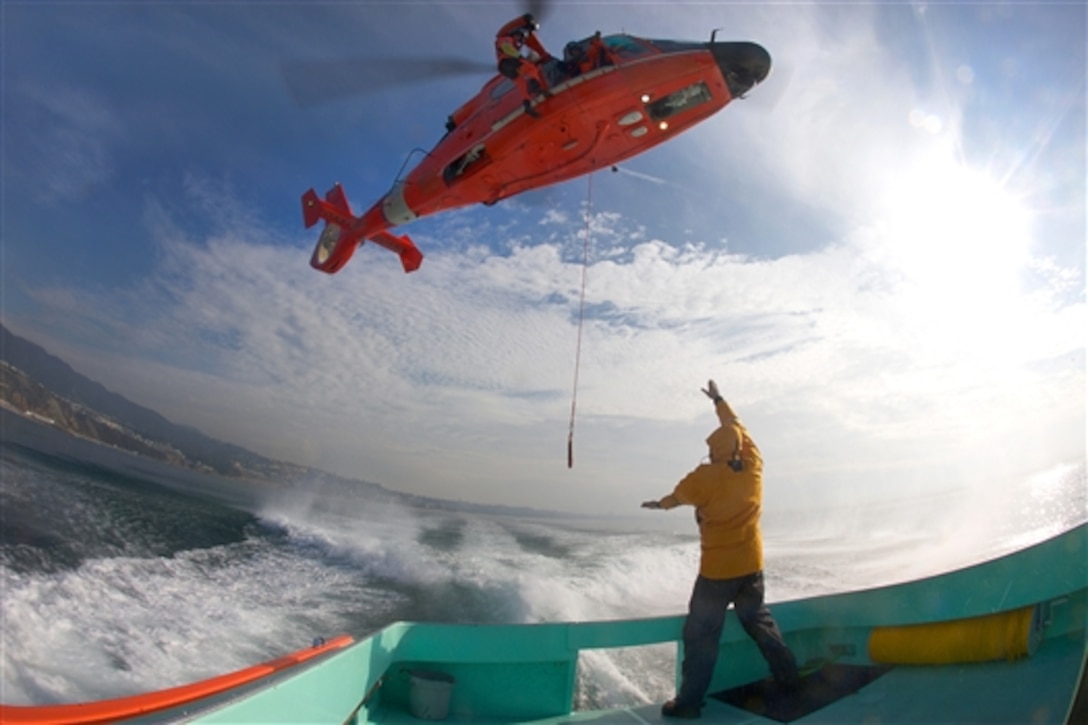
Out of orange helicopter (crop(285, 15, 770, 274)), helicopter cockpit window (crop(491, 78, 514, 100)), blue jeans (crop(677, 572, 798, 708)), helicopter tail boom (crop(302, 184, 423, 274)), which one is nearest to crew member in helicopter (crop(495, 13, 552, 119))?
orange helicopter (crop(285, 15, 770, 274))

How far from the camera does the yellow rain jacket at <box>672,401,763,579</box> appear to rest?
309cm

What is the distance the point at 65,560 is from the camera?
8375mm

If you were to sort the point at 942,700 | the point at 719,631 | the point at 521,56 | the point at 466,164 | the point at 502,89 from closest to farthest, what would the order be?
1. the point at 942,700
2. the point at 719,631
3. the point at 521,56
4. the point at 502,89
5. the point at 466,164

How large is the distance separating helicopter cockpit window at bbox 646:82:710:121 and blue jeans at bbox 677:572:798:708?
5338 millimetres

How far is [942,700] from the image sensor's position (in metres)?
2.60

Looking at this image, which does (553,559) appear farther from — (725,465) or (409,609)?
(725,465)

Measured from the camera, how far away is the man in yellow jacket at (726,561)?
9.98 ft

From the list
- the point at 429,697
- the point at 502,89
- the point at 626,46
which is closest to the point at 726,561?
the point at 429,697

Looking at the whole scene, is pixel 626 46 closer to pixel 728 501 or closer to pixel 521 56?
pixel 521 56

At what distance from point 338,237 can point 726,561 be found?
9.91 meters

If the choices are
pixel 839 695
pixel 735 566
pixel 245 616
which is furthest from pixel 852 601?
pixel 245 616

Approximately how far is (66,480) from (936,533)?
21.1 metres

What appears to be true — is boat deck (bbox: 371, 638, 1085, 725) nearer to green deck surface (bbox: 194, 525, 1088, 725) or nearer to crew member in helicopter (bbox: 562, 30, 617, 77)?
green deck surface (bbox: 194, 525, 1088, 725)

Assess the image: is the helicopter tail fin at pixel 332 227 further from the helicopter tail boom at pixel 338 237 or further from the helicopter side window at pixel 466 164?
the helicopter side window at pixel 466 164
